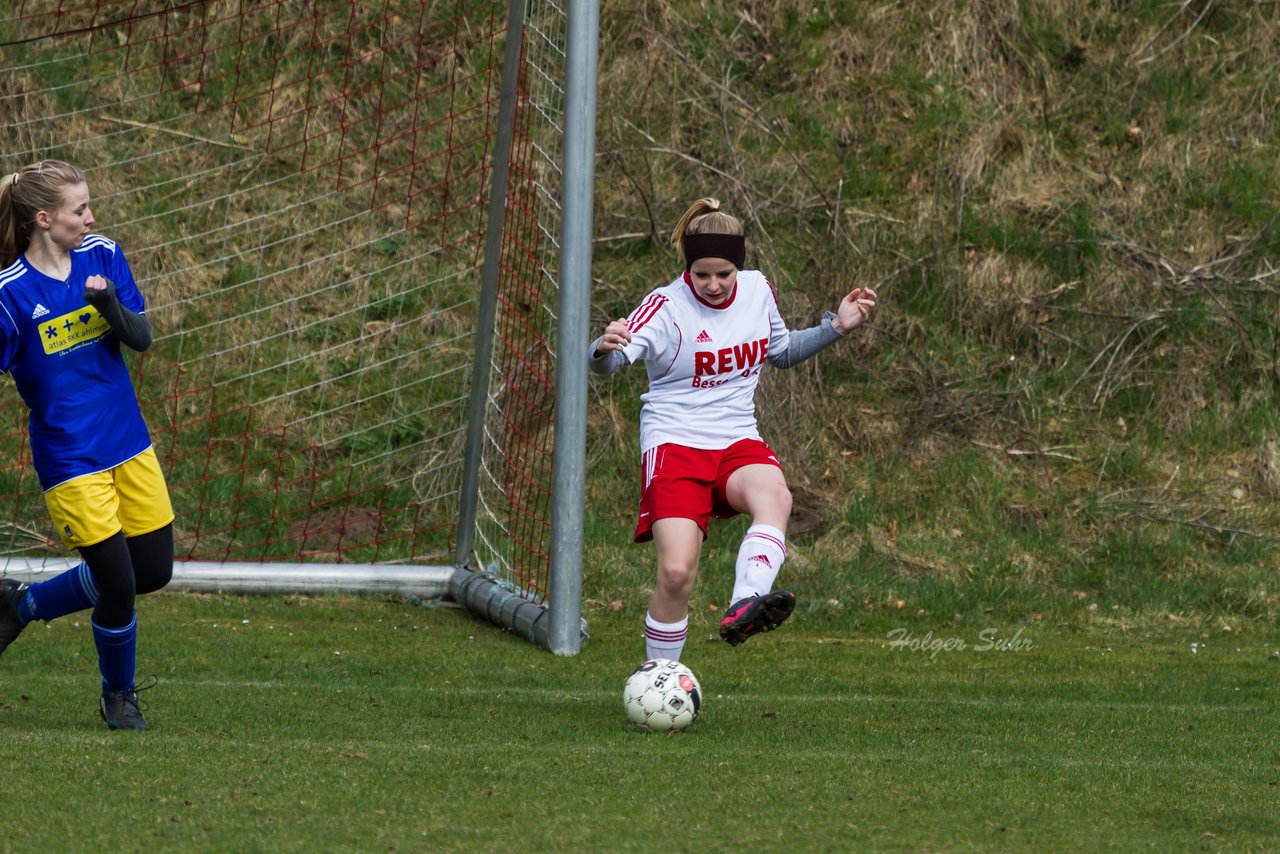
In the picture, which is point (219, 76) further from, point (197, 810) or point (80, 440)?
point (197, 810)

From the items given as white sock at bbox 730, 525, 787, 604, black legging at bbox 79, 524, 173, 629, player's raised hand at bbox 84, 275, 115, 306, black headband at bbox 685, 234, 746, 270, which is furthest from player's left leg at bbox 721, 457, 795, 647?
player's raised hand at bbox 84, 275, 115, 306

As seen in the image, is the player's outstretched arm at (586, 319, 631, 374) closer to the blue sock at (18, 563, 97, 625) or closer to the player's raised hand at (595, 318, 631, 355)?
the player's raised hand at (595, 318, 631, 355)

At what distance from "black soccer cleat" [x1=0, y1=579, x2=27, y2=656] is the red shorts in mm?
2044

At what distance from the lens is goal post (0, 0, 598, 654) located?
807 cm

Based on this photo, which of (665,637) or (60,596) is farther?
(665,637)

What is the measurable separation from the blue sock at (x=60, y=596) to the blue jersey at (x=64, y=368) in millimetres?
364

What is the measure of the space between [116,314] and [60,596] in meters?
1.01

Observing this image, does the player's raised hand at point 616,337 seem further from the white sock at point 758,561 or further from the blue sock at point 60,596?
the blue sock at point 60,596

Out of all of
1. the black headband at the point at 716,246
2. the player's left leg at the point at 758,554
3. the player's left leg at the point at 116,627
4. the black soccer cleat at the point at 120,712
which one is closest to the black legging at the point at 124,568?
the player's left leg at the point at 116,627

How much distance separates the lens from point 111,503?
16.2 ft

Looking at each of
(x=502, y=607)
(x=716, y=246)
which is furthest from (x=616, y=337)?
(x=502, y=607)

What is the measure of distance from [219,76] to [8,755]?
746cm

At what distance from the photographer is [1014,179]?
35.9 ft

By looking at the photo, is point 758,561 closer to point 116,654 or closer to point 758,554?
point 758,554
